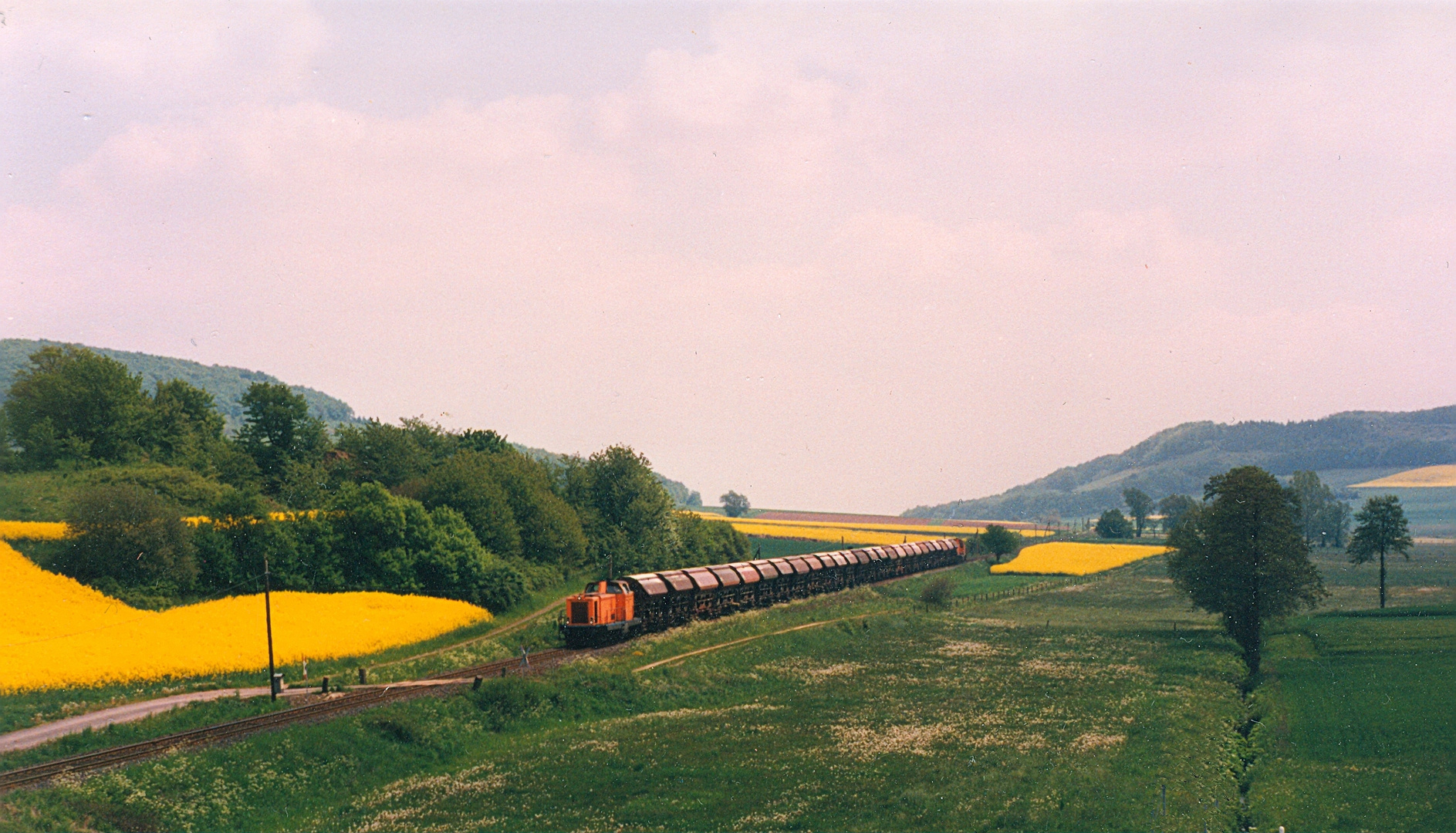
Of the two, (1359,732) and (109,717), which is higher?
(109,717)

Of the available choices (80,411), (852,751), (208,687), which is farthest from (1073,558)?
(80,411)

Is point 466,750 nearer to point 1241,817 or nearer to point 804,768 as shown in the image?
point 804,768

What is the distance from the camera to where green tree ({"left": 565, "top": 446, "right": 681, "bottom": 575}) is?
4144 inches

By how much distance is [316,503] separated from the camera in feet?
301

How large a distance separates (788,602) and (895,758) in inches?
2018

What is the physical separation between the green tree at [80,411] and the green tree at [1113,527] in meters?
172

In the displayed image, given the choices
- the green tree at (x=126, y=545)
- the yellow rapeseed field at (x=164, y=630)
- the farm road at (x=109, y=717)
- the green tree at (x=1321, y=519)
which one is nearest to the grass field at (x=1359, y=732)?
the farm road at (x=109, y=717)

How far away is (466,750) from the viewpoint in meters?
39.6

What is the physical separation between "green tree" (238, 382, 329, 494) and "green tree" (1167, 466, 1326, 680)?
92.6m

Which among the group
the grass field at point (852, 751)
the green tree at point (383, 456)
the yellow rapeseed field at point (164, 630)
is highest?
the green tree at point (383, 456)

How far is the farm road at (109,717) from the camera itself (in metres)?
35.8

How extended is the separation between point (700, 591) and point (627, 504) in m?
38.0

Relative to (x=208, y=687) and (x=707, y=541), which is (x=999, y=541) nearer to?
(x=707, y=541)

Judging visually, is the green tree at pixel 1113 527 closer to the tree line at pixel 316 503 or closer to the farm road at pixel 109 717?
the tree line at pixel 316 503
